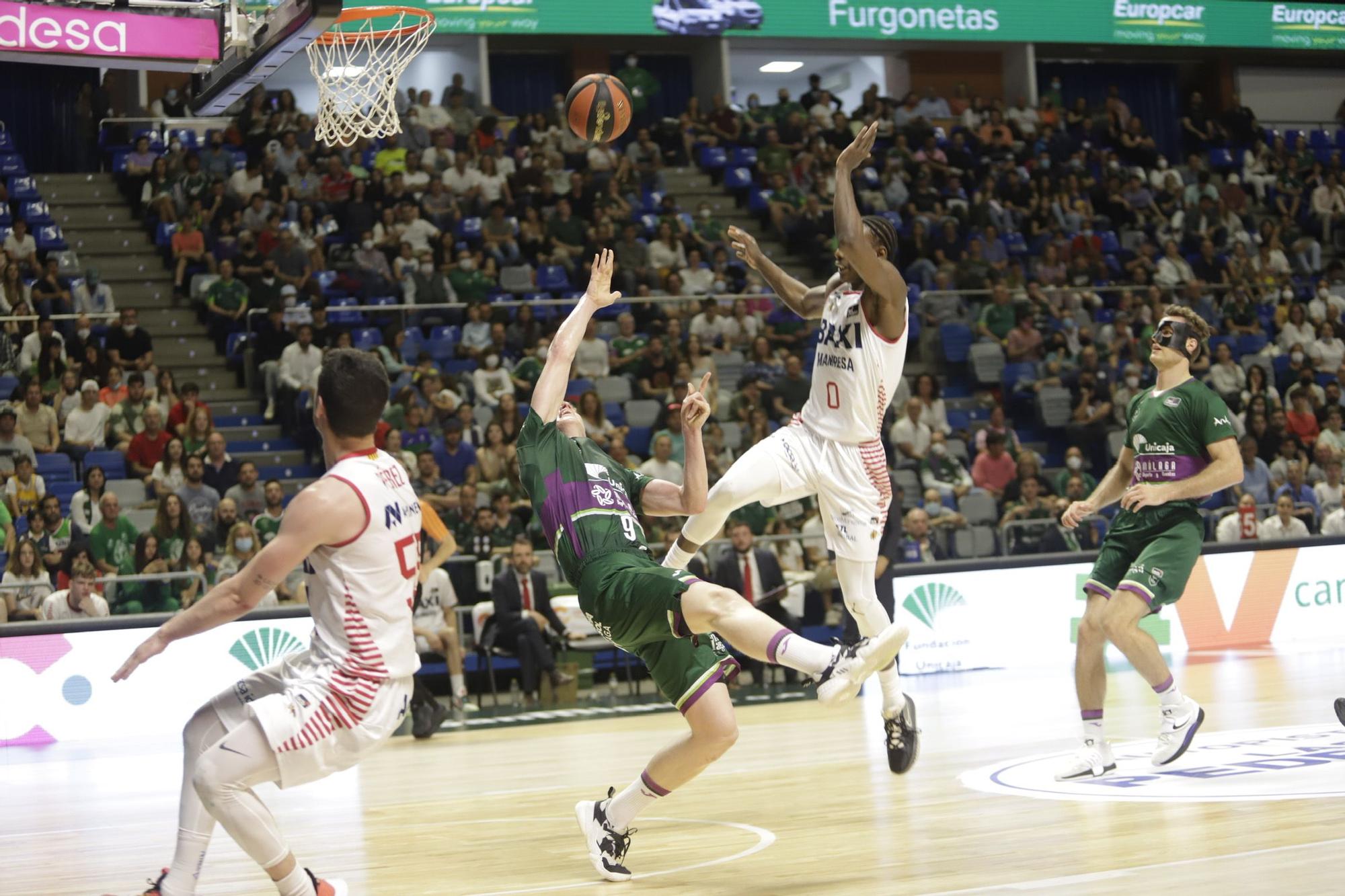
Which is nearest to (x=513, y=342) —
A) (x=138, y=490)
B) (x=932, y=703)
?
(x=138, y=490)

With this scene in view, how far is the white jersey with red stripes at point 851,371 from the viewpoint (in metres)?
7.22

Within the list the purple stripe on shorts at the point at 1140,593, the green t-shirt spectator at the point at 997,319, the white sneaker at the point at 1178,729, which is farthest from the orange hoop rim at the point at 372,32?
the green t-shirt spectator at the point at 997,319

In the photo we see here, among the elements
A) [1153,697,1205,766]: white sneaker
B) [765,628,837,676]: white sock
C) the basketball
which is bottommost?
[1153,697,1205,766]: white sneaker

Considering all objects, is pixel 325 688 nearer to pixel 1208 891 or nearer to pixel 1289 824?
pixel 1208 891

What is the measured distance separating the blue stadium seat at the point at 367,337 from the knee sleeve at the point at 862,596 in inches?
363

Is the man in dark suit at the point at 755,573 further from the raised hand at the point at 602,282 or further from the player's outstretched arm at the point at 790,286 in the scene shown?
the raised hand at the point at 602,282

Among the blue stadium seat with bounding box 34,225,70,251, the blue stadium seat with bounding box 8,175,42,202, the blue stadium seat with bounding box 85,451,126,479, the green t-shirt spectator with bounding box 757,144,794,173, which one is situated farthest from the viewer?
the green t-shirt spectator with bounding box 757,144,794,173

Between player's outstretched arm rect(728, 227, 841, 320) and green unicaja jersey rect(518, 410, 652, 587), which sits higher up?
player's outstretched arm rect(728, 227, 841, 320)

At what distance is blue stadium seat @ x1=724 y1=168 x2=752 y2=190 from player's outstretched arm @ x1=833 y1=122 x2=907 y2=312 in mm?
14154

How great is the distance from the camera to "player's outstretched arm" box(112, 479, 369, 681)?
4129mm

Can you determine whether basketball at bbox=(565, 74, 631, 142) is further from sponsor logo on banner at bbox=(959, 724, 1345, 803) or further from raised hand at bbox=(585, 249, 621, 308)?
sponsor logo on banner at bbox=(959, 724, 1345, 803)

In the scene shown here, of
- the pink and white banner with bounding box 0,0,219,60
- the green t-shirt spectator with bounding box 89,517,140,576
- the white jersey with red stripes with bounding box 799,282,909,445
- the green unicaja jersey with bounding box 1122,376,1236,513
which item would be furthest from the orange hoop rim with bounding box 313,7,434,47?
the green unicaja jersey with bounding box 1122,376,1236,513

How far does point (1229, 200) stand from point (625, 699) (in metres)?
14.5

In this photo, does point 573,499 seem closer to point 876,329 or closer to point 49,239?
point 876,329
